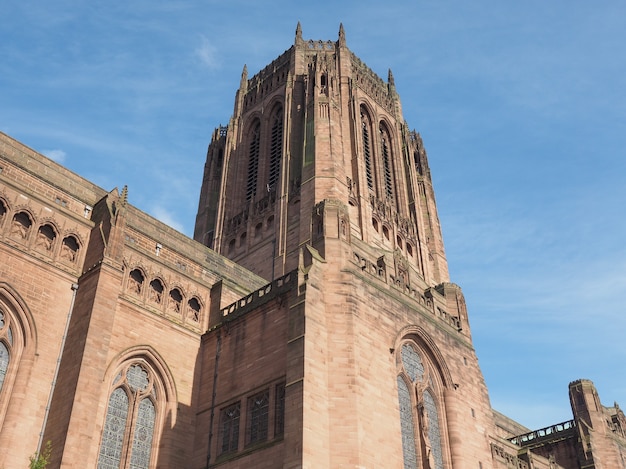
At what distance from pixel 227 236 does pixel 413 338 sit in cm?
2186

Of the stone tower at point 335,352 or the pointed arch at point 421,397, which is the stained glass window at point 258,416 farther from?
the pointed arch at point 421,397

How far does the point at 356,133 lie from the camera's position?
46.8 meters

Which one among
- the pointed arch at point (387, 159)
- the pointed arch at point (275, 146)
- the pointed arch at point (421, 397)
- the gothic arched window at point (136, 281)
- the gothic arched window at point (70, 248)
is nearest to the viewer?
the pointed arch at point (421, 397)

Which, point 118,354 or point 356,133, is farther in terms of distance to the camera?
point 356,133

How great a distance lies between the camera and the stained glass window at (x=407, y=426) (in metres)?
24.0

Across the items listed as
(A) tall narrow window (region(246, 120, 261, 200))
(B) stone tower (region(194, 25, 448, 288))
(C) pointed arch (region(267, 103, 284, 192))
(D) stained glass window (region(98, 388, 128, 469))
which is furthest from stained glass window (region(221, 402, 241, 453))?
(A) tall narrow window (region(246, 120, 261, 200))

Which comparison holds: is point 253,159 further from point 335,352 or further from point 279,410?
point 279,410

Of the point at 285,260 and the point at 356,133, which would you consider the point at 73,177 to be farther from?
the point at 356,133

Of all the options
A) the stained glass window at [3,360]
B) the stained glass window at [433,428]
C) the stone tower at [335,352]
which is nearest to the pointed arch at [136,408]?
the stone tower at [335,352]

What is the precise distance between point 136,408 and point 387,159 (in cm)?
3199

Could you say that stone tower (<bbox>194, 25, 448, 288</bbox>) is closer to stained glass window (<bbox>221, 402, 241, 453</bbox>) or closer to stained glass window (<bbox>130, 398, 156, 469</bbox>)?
stained glass window (<bbox>221, 402, 241, 453</bbox>)

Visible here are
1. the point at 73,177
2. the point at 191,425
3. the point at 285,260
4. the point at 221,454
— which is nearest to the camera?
the point at 221,454

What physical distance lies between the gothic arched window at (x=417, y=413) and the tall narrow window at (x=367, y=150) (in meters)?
21.0

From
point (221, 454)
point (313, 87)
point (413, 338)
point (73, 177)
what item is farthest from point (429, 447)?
point (313, 87)
